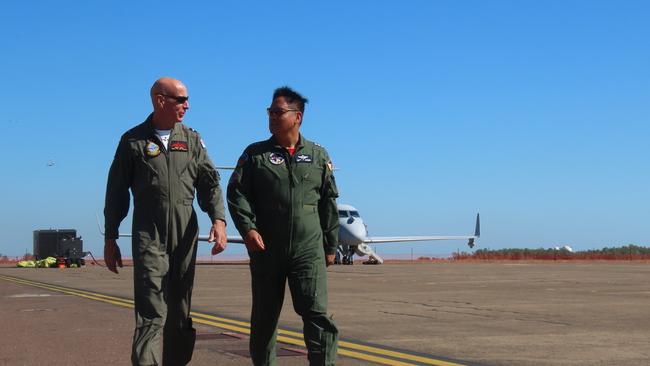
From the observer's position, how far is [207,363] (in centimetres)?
808

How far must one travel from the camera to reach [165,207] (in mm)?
6223

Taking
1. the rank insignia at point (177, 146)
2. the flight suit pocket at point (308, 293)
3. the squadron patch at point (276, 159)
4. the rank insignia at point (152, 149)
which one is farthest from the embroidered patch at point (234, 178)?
the flight suit pocket at point (308, 293)

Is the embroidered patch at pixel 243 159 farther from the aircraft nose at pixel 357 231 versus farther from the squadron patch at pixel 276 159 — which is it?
the aircraft nose at pixel 357 231

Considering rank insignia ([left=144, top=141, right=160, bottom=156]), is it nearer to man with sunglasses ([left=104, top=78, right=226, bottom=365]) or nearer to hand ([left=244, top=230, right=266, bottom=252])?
man with sunglasses ([left=104, top=78, right=226, bottom=365])

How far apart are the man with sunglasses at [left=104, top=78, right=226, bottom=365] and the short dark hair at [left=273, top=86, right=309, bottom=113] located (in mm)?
669

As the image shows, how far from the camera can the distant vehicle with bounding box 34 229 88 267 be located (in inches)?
2085

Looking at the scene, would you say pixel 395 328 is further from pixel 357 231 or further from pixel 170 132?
pixel 357 231

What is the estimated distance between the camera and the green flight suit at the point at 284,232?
6.29 meters

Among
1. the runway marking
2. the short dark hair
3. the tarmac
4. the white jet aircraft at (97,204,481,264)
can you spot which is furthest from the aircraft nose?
the short dark hair

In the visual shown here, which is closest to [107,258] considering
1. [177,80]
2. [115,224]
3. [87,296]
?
[115,224]

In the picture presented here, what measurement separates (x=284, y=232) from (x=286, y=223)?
6cm

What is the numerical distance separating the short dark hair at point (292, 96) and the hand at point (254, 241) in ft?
3.26

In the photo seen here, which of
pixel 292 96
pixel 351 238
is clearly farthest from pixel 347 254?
pixel 292 96

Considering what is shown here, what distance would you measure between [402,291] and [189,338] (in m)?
14.1
